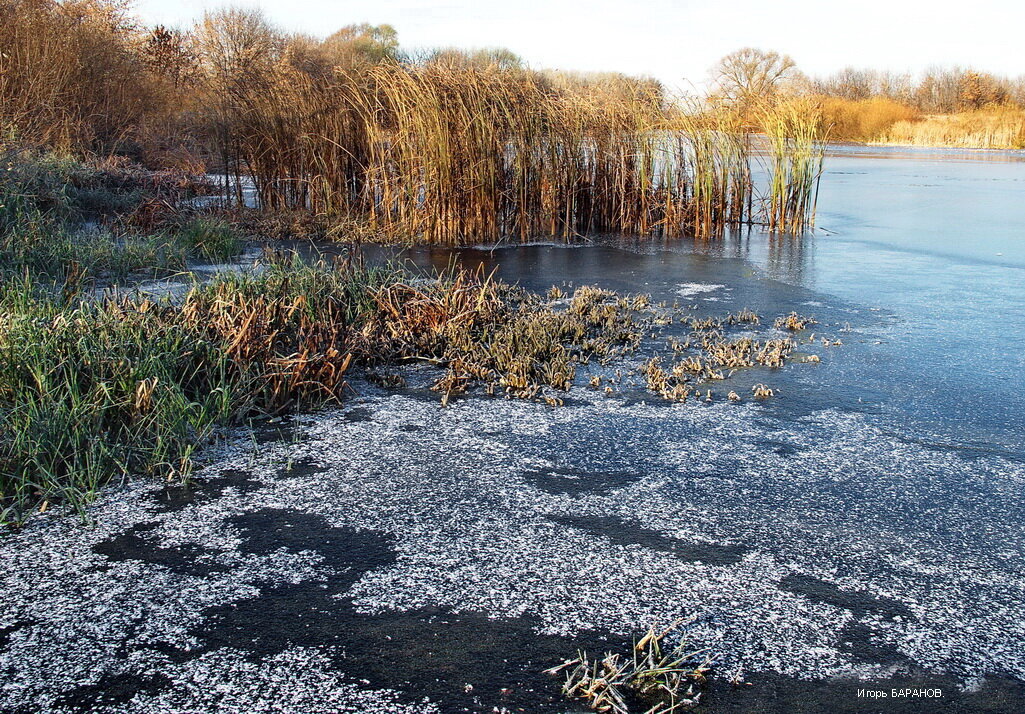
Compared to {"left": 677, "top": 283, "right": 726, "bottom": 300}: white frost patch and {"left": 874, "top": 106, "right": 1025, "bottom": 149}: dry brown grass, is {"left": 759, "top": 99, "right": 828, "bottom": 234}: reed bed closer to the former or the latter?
{"left": 677, "top": 283, "right": 726, "bottom": 300}: white frost patch

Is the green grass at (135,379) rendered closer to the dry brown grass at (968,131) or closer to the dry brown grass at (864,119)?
the dry brown grass at (968,131)

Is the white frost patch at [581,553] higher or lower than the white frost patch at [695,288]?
lower

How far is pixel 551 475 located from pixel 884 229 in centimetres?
940

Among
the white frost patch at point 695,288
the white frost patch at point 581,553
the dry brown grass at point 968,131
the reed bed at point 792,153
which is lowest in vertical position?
the white frost patch at point 581,553

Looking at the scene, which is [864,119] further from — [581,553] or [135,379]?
[581,553]

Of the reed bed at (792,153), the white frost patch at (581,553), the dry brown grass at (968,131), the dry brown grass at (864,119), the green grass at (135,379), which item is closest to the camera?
the white frost patch at (581,553)

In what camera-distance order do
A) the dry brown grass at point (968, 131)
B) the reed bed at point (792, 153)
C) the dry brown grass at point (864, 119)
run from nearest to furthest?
the reed bed at point (792, 153)
the dry brown grass at point (968, 131)
the dry brown grass at point (864, 119)

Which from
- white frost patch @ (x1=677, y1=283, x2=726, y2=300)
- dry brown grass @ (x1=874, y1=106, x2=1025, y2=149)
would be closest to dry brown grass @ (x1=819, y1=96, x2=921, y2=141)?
dry brown grass @ (x1=874, y1=106, x2=1025, y2=149)

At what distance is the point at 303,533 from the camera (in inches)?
110

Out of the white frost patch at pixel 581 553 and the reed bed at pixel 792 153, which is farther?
the reed bed at pixel 792 153

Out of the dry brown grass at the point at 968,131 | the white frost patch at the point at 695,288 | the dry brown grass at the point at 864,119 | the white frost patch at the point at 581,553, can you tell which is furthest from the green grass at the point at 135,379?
the dry brown grass at the point at 864,119

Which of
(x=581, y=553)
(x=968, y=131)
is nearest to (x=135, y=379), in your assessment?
(x=581, y=553)

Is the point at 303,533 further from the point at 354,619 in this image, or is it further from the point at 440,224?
the point at 440,224

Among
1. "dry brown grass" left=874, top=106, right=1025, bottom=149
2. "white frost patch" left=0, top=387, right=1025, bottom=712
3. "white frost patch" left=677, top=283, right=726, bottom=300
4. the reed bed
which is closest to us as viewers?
"white frost patch" left=0, top=387, right=1025, bottom=712
